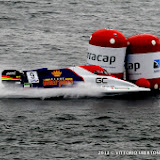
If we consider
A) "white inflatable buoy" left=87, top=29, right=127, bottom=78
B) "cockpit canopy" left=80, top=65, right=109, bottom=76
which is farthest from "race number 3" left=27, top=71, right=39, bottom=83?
"white inflatable buoy" left=87, top=29, right=127, bottom=78

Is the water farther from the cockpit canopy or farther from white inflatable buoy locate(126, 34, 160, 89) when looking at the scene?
white inflatable buoy locate(126, 34, 160, 89)

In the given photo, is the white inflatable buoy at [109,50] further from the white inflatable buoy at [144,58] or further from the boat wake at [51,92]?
the boat wake at [51,92]

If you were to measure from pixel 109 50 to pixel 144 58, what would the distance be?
2.28m

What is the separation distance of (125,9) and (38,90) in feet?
103

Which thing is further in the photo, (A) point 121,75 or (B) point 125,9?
(B) point 125,9

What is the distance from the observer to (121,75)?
3397 centimetres

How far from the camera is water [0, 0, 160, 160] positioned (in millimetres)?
24250

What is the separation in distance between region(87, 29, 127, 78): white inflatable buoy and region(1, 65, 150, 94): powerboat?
1.02m

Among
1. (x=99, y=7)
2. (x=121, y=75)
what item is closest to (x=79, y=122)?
(x=121, y=75)

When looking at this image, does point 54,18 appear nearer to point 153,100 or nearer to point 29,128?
point 153,100

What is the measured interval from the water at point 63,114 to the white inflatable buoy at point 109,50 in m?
2.22

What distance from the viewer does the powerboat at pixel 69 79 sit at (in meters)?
31.2

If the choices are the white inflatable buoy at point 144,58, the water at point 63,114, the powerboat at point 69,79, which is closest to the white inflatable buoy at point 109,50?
the white inflatable buoy at point 144,58

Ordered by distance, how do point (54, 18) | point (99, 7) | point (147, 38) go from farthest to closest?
1. point (99, 7)
2. point (54, 18)
3. point (147, 38)
